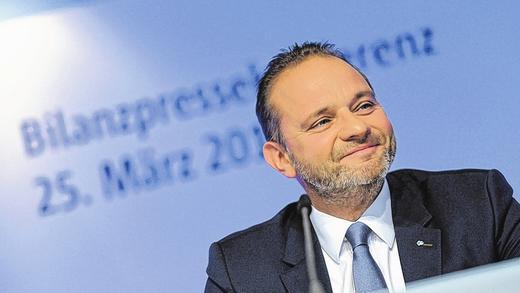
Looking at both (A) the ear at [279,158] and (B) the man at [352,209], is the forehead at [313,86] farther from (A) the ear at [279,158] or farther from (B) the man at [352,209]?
(A) the ear at [279,158]

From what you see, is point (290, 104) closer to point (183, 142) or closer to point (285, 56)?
point (285, 56)

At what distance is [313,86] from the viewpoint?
7.27ft

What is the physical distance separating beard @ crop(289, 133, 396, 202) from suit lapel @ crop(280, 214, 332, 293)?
115mm

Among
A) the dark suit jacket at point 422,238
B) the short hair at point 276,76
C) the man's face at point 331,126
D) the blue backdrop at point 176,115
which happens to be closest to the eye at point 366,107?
the man's face at point 331,126

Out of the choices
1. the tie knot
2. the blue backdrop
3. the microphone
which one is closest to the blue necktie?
the tie knot

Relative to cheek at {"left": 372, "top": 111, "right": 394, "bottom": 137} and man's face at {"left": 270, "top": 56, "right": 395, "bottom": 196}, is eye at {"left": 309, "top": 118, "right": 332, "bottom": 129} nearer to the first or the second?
man's face at {"left": 270, "top": 56, "right": 395, "bottom": 196}

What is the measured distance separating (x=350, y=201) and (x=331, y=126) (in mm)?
178

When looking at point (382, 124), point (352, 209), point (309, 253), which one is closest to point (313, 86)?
point (382, 124)

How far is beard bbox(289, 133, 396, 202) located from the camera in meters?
2.11

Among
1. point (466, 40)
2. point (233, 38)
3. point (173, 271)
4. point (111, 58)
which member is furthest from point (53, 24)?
point (466, 40)

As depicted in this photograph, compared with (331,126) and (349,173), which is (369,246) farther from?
(331,126)

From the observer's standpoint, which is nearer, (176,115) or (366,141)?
(366,141)

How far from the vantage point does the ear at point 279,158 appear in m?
2.35

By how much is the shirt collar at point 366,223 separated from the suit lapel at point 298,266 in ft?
0.08
